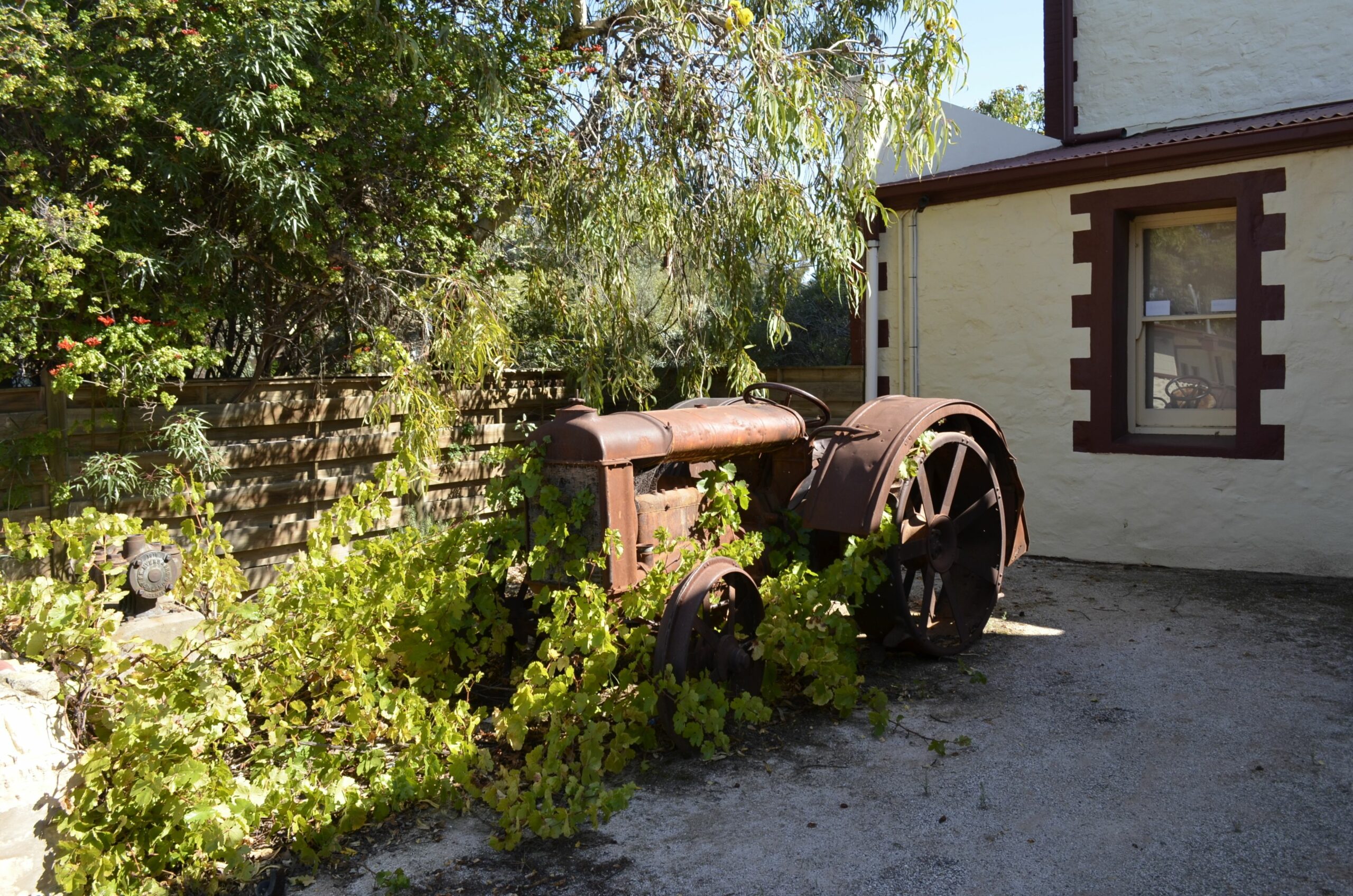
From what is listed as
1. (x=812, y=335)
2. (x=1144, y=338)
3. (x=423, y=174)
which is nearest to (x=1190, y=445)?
(x=1144, y=338)

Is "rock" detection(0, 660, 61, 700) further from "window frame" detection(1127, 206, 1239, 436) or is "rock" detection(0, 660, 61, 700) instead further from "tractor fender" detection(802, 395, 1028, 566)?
"window frame" detection(1127, 206, 1239, 436)

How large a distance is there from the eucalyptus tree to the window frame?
162 cm

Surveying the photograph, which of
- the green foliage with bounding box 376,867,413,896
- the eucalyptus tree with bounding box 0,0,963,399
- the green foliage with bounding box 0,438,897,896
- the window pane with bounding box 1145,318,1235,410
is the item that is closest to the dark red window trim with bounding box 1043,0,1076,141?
the eucalyptus tree with bounding box 0,0,963,399

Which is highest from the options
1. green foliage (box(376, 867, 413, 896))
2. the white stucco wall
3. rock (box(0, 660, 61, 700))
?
the white stucco wall

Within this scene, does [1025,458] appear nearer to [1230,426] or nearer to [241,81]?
[1230,426]

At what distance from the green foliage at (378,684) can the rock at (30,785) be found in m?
0.06

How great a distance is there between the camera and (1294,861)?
9.30ft

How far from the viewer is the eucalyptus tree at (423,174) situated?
573 centimetres

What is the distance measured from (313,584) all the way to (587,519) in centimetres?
99

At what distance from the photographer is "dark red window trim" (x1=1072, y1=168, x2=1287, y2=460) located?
6.46m

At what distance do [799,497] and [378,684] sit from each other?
1968 millimetres

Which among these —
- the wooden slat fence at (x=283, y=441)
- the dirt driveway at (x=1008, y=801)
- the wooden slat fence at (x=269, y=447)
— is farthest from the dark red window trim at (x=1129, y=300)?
the wooden slat fence at (x=269, y=447)

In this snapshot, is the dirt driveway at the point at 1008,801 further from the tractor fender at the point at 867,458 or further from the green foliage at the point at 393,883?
the tractor fender at the point at 867,458

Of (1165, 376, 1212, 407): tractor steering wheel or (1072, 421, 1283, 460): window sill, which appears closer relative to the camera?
(1072, 421, 1283, 460): window sill
